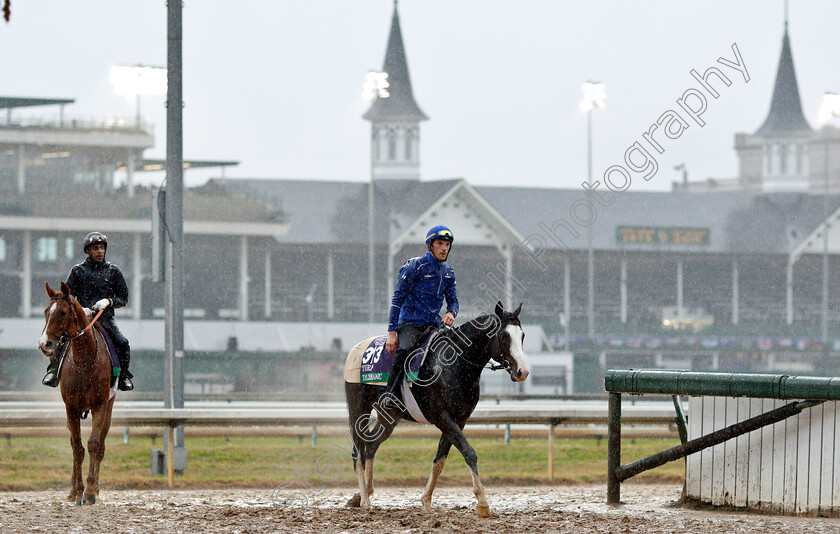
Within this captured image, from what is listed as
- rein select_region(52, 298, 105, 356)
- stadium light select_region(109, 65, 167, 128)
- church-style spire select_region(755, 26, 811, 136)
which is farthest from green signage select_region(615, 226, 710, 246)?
rein select_region(52, 298, 105, 356)

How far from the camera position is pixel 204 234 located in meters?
50.2

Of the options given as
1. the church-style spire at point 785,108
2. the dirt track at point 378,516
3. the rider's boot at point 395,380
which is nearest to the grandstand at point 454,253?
the church-style spire at point 785,108

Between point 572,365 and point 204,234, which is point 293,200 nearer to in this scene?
point 204,234

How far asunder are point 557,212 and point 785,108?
28108 mm

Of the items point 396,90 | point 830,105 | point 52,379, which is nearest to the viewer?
point 52,379

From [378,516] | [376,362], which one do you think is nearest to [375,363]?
[376,362]

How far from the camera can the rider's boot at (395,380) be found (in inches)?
413

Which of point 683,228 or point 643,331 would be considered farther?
point 683,228

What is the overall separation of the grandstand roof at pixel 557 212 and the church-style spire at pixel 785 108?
48.8 ft

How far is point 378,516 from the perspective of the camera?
9953 millimetres

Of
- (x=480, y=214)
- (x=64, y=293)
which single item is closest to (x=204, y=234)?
(x=480, y=214)

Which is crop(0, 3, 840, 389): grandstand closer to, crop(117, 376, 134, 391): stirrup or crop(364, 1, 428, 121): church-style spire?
crop(364, 1, 428, 121): church-style spire

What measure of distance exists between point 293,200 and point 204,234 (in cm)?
707

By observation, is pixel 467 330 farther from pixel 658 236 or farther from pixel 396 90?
pixel 396 90
